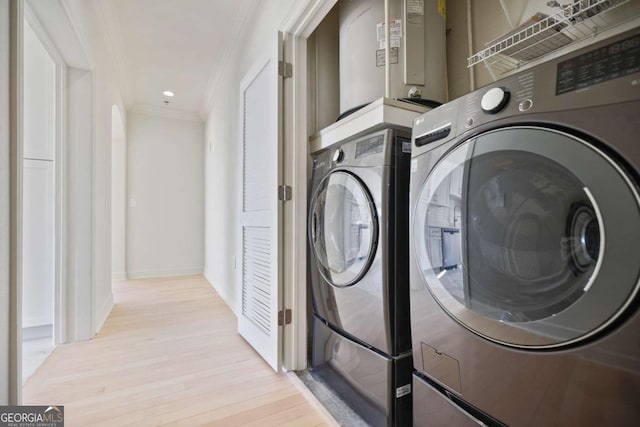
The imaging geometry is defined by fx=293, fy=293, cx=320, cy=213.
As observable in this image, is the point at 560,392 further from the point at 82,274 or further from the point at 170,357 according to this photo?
the point at 82,274

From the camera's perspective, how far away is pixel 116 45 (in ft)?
8.67

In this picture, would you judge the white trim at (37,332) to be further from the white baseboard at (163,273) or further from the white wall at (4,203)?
the white baseboard at (163,273)

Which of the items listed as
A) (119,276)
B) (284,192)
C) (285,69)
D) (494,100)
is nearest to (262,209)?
(284,192)

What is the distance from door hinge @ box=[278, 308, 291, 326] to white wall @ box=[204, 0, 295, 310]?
1050 millimetres

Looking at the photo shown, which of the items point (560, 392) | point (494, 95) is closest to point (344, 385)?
point (560, 392)

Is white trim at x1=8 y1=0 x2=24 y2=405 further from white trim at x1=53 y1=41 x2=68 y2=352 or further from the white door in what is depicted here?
white trim at x1=53 y1=41 x2=68 y2=352

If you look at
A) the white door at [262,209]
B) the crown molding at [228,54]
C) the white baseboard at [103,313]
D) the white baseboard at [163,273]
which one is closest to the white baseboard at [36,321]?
the white baseboard at [103,313]

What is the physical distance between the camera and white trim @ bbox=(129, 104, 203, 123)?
13.4ft

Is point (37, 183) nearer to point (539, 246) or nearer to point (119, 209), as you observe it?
point (119, 209)

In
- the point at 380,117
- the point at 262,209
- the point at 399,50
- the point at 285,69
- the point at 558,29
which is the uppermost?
the point at 285,69

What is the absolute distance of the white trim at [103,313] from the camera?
2195 millimetres

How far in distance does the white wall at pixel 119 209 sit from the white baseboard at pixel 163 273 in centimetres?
12

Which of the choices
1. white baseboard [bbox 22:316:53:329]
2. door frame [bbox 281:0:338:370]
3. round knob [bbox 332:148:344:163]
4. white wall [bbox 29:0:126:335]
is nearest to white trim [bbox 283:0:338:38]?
door frame [bbox 281:0:338:370]

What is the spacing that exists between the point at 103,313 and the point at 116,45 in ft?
7.68
